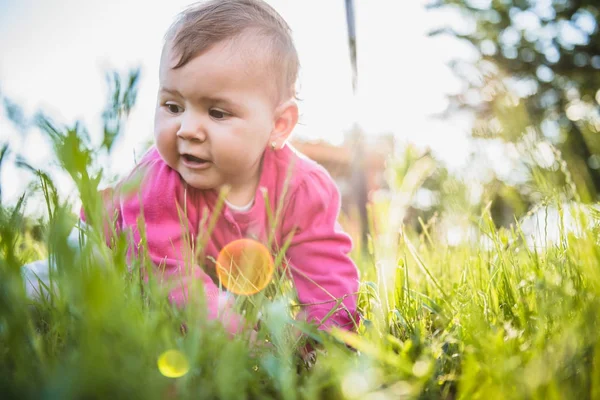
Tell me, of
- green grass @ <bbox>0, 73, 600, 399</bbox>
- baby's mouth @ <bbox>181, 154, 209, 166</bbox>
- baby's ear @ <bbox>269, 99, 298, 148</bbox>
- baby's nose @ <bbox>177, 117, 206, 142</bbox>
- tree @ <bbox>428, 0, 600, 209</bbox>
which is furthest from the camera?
tree @ <bbox>428, 0, 600, 209</bbox>

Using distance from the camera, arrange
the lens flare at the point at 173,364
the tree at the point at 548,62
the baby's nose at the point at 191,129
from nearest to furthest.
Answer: the lens flare at the point at 173,364 < the baby's nose at the point at 191,129 < the tree at the point at 548,62

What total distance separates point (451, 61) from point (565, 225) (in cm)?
581

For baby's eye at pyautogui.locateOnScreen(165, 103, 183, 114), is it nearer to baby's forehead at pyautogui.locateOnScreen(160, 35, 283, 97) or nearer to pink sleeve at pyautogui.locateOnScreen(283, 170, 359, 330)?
baby's forehead at pyautogui.locateOnScreen(160, 35, 283, 97)

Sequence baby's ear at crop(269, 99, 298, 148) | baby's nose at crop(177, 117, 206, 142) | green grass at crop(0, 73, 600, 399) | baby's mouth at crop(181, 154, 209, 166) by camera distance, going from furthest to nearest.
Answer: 1. baby's ear at crop(269, 99, 298, 148)
2. baby's mouth at crop(181, 154, 209, 166)
3. baby's nose at crop(177, 117, 206, 142)
4. green grass at crop(0, 73, 600, 399)

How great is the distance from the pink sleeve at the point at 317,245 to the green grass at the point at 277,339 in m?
0.44

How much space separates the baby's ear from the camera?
1.76 meters

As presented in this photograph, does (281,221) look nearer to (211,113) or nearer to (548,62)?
(211,113)

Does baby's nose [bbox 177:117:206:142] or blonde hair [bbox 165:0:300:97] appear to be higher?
blonde hair [bbox 165:0:300:97]

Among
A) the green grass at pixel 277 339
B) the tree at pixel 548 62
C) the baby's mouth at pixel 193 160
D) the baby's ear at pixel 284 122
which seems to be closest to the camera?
the green grass at pixel 277 339

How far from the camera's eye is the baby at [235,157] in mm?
1500

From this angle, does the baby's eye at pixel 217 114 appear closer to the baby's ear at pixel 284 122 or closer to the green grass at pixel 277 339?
the baby's ear at pixel 284 122

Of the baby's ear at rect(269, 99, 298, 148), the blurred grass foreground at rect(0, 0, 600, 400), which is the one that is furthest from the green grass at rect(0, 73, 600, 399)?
the baby's ear at rect(269, 99, 298, 148)

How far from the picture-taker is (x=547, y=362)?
2.23 feet

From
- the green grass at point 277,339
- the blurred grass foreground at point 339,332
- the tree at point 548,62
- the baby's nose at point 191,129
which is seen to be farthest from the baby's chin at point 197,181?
the tree at point 548,62
